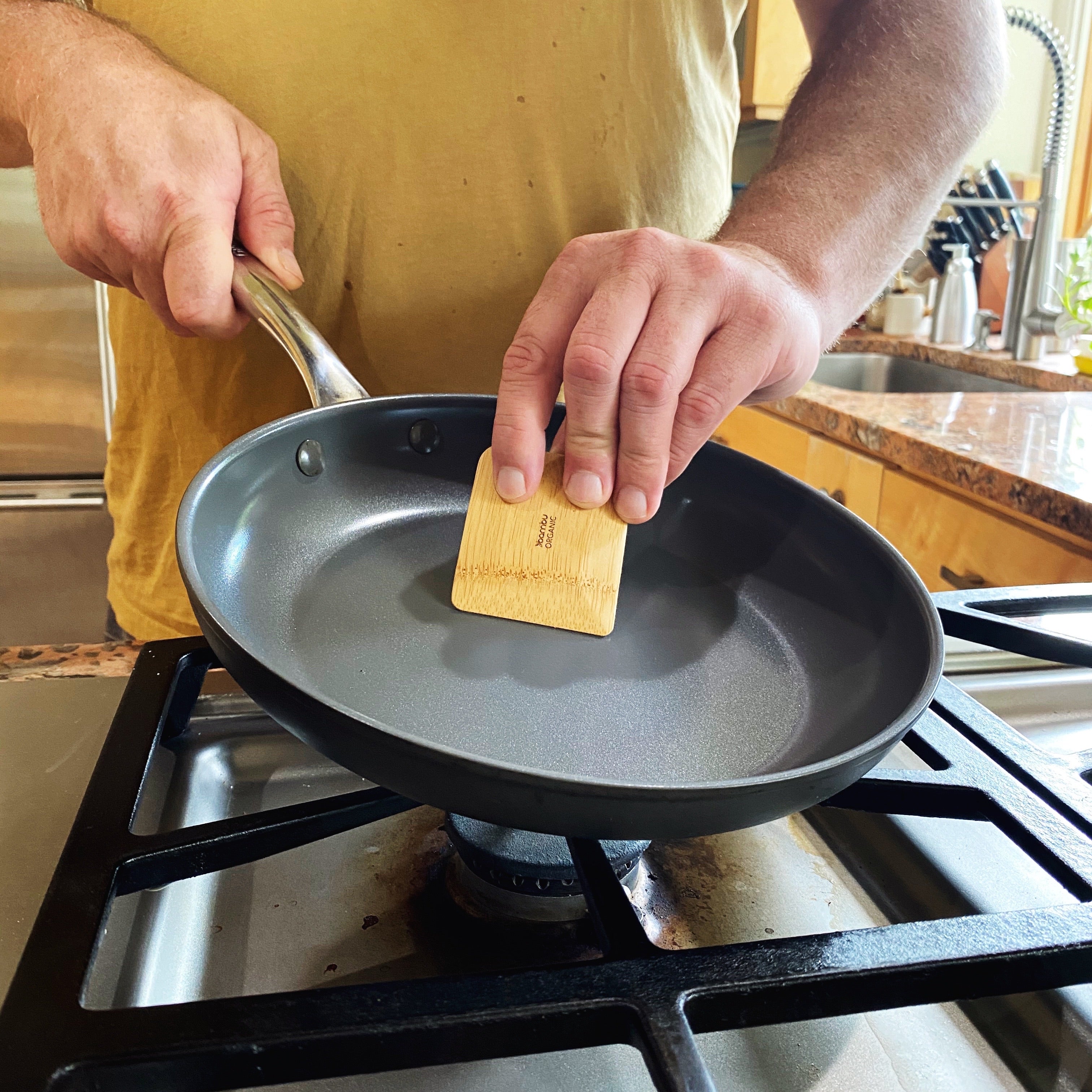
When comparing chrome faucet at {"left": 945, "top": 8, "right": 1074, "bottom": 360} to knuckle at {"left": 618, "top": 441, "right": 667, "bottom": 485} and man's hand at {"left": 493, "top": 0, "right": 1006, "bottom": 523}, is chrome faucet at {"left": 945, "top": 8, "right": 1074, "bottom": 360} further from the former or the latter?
knuckle at {"left": 618, "top": 441, "right": 667, "bottom": 485}

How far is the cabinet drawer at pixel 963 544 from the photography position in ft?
2.85

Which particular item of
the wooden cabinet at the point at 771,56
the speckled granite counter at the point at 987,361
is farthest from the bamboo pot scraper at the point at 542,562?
the wooden cabinet at the point at 771,56

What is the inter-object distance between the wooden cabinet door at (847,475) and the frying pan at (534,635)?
639 millimetres

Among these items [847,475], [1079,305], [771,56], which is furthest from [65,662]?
[771,56]

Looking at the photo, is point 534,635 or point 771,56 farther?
point 771,56

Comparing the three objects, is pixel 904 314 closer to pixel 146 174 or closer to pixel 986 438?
pixel 986 438

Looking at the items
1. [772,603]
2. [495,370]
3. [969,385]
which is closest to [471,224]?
[495,370]

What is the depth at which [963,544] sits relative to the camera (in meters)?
0.98

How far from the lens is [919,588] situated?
0.39m

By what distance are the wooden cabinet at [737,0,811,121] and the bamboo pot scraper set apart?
177cm

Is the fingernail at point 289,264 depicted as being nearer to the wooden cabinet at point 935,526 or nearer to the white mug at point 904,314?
the wooden cabinet at point 935,526

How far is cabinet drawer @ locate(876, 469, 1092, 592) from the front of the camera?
868mm

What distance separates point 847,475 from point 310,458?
856mm

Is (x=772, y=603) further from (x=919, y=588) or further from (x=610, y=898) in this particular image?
(x=610, y=898)
